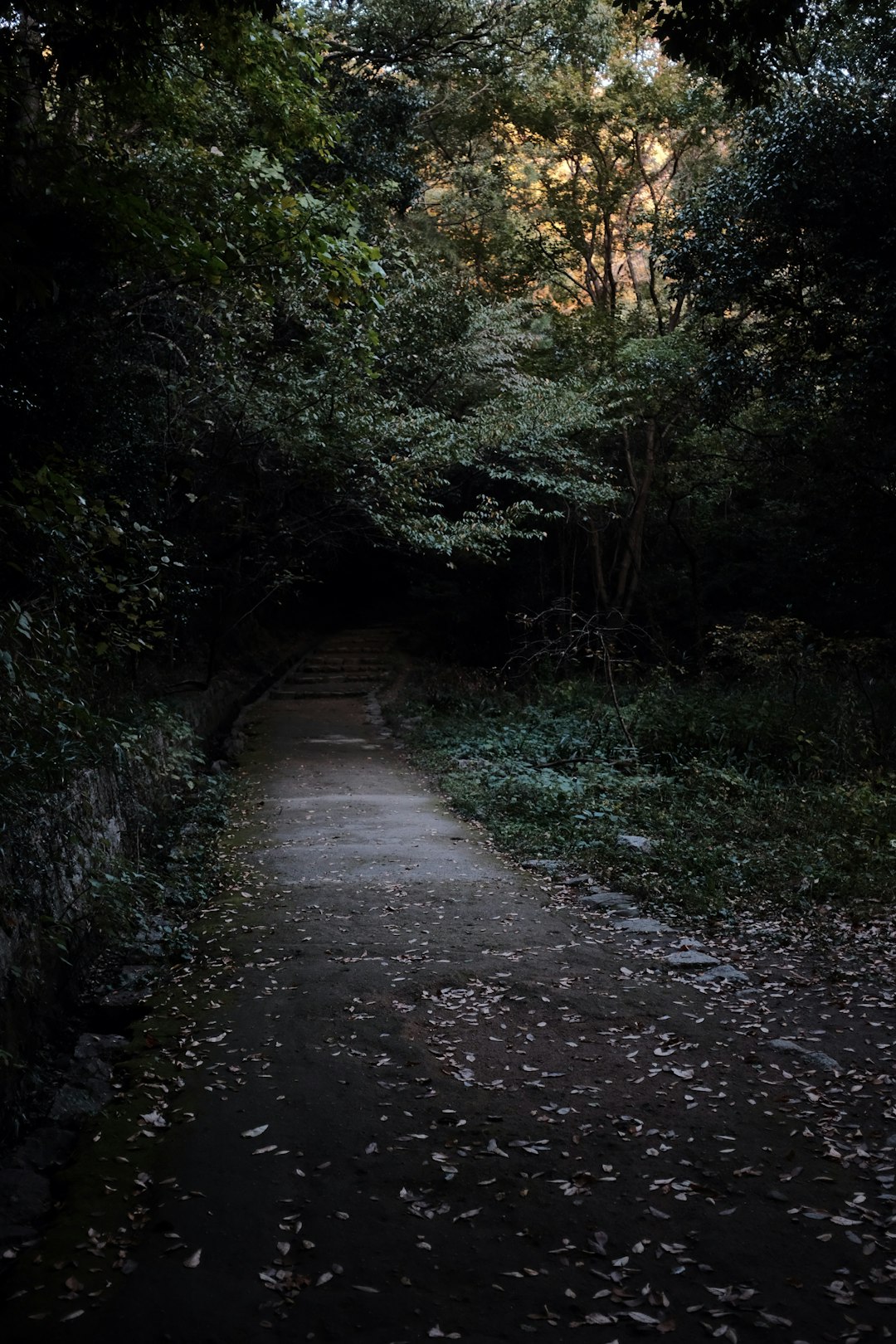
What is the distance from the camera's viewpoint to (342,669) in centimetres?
1884

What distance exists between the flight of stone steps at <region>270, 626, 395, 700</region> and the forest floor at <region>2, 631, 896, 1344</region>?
36.9ft

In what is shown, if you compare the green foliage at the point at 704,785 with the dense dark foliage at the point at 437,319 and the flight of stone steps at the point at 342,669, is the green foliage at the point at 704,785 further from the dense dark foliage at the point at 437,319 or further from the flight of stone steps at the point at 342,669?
the flight of stone steps at the point at 342,669

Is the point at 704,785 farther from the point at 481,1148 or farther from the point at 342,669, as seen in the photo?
the point at 342,669

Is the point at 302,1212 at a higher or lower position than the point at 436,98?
lower

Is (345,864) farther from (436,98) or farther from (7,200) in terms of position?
(436,98)

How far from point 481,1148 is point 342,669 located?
52.0 ft

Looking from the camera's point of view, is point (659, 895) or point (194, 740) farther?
point (194, 740)

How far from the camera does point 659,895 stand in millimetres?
6051

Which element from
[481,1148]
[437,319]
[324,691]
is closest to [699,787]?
[481,1148]

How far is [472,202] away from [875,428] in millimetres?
10465

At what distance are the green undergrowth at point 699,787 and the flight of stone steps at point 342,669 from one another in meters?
4.14

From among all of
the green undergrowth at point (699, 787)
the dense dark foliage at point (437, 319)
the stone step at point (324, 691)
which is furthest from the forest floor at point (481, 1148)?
the stone step at point (324, 691)

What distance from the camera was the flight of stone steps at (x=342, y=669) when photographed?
667 inches

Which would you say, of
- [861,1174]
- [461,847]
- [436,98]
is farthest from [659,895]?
[436,98]
